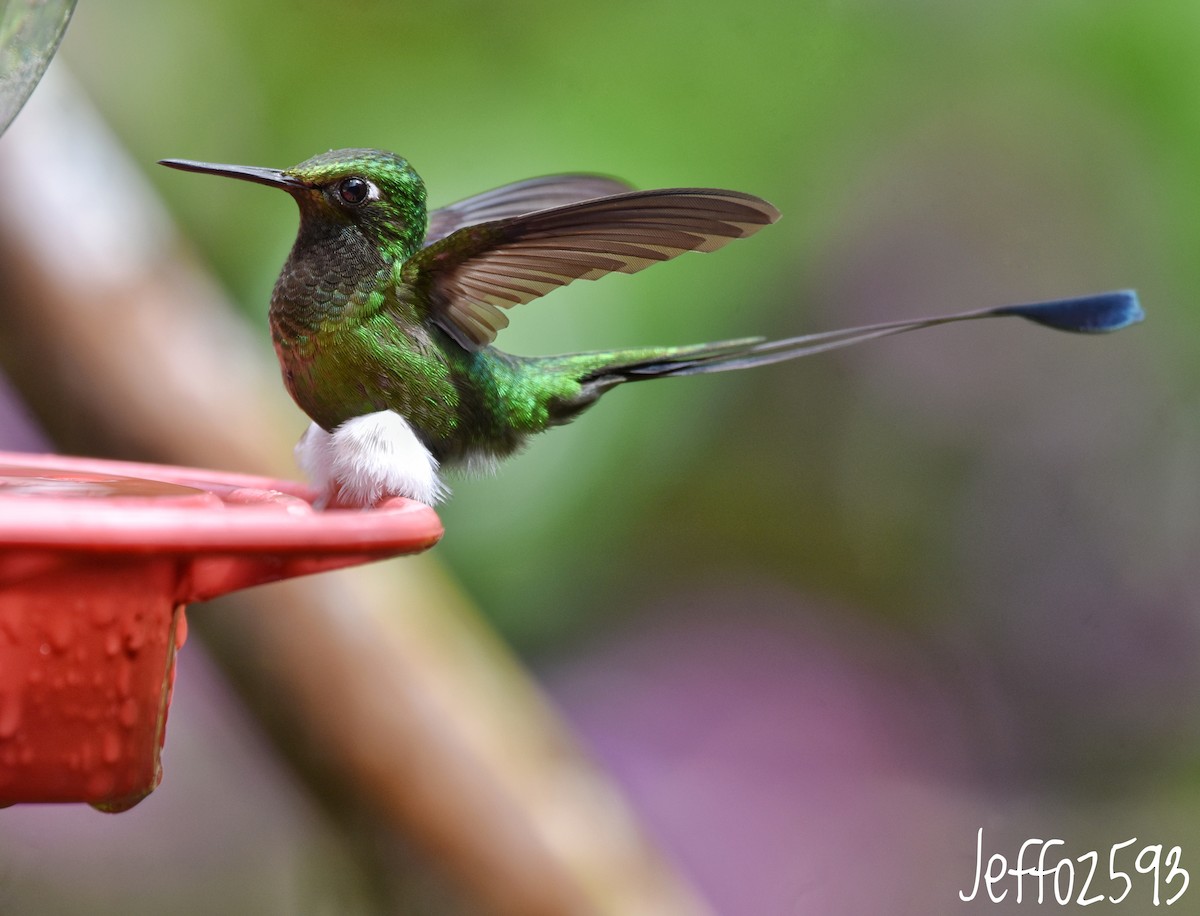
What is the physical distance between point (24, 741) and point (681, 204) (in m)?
0.72

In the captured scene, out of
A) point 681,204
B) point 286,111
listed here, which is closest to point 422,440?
point 681,204

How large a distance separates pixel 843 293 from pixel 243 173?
239cm

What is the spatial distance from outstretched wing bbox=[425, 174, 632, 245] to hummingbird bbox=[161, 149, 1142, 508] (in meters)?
0.28

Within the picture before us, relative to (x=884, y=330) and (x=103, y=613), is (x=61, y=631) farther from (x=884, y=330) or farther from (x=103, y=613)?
(x=884, y=330)

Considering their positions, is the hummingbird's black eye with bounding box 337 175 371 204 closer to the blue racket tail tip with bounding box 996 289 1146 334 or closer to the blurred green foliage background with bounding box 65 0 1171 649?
the blue racket tail tip with bounding box 996 289 1146 334

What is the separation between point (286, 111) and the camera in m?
3.38

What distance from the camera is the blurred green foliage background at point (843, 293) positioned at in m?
3.36

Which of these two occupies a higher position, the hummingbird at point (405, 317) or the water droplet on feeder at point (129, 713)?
the hummingbird at point (405, 317)

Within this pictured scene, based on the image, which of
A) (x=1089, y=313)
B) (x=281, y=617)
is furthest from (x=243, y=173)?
(x=281, y=617)

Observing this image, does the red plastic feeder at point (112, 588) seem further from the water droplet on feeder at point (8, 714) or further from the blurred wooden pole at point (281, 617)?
the blurred wooden pole at point (281, 617)

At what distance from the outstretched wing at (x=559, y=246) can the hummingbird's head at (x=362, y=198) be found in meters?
0.06

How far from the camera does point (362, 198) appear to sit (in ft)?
5.09

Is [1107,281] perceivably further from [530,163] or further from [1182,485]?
[530,163]

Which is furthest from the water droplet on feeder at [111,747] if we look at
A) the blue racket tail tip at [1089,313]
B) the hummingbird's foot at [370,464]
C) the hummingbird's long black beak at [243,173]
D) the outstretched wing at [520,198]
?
the blue racket tail tip at [1089,313]
